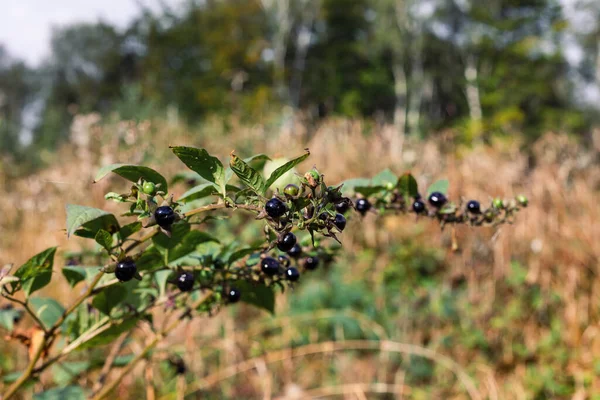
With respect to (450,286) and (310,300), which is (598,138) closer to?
(450,286)

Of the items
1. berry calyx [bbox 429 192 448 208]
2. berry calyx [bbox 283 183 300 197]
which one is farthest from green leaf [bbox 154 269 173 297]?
berry calyx [bbox 429 192 448 208]

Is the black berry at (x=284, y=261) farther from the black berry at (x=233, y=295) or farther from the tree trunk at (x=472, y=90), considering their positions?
the tree trunk at (x=472, y=90)

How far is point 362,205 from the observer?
62 centimetres

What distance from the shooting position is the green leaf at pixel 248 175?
40 centimetres

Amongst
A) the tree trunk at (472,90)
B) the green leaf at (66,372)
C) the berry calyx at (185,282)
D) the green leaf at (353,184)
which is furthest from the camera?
the tree trunk at (472,90)

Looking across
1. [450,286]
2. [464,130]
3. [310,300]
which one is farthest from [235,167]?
[464,130]

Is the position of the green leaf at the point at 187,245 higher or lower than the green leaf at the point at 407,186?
lower

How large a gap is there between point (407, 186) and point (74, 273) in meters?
0.40

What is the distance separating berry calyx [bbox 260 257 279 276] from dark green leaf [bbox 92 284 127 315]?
0.52 feet

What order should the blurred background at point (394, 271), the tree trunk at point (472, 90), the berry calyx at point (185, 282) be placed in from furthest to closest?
the tree trunk at point (472, 90) → the blurred background at point (394, 271) → the berry calyx at point (185, 282)

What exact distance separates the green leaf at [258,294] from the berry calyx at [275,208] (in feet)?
0.72

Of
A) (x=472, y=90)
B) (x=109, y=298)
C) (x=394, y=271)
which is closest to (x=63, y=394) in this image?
(x=109, y=298)

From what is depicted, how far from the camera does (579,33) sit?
19.9 metres

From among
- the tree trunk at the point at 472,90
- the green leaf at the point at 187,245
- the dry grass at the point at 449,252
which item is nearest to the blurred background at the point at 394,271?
the dry grass at the point at 449,252
